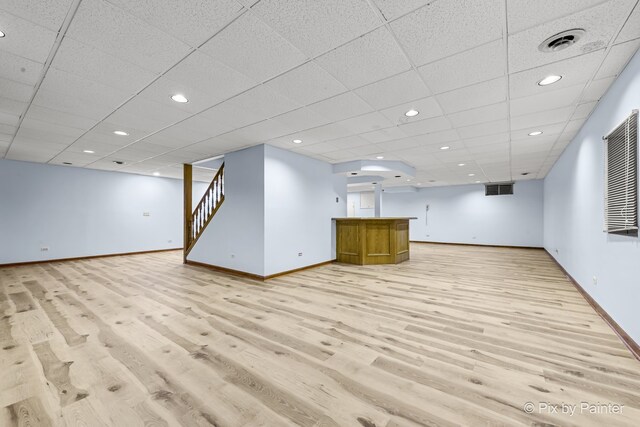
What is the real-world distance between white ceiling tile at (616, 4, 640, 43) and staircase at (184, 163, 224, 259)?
21.3 feet

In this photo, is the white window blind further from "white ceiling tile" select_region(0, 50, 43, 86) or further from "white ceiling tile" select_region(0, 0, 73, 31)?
"white ceiling tile" select_region(0, 50, 43, 86)

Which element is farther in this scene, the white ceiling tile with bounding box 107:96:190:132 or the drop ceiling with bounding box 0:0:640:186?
the white ceiling tile with bounding box 107:96:190:132

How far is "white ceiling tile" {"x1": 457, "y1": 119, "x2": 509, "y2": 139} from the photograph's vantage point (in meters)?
4.24

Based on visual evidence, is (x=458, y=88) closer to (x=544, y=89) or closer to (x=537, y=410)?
(x=544, y=89)

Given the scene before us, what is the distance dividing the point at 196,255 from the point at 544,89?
7.45 metres

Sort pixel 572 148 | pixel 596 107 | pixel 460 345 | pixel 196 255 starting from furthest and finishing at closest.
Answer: pixel 196 255, pixel 572 148, pixel 596 107, pixel 460 345

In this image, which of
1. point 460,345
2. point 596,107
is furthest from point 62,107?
point 596,107

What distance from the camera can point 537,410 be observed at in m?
1.80

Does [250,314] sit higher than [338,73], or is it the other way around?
[338,73]

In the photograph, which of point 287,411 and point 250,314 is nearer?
point 287,411

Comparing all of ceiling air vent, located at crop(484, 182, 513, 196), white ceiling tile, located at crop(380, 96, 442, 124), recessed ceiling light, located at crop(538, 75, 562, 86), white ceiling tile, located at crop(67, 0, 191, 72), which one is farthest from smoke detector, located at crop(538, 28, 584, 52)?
Answer: ceiling air vent, located at crop(484, 182, 513, 196)

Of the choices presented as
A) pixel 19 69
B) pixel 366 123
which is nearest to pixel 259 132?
pixel 366 123

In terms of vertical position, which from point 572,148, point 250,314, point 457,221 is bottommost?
point 250,314

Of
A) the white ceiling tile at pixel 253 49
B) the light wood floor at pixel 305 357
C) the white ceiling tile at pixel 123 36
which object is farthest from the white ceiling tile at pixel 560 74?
the white ceiling tile at pixel 123 36
